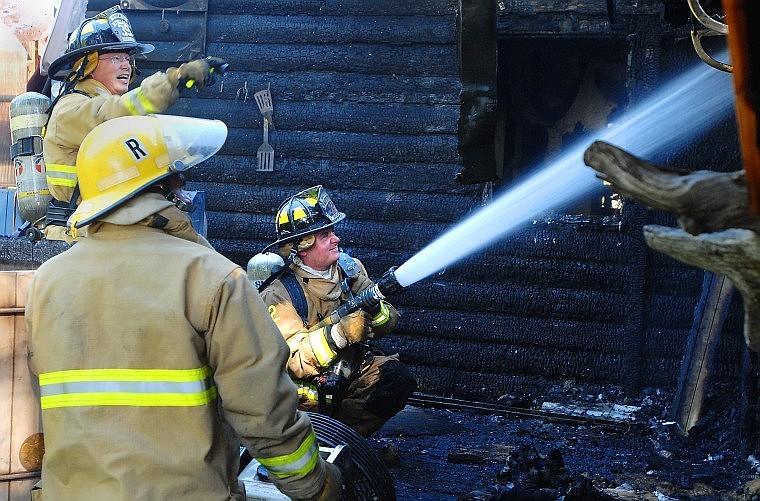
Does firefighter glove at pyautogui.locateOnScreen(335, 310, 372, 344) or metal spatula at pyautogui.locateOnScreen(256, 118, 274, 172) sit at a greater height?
metal spatula at pyautogui.locateOnScreen(256, 118, 274, 172)

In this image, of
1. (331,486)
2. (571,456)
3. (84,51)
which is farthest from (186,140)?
(571,456)

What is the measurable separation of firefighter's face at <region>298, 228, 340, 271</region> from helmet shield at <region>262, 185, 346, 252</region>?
7 cm

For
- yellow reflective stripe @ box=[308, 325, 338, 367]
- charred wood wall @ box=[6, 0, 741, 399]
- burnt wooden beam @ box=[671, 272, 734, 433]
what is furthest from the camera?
charred wood wall @ box=[6, 0, 741, 399]

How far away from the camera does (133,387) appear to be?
9.82 ft

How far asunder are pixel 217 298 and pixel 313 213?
3.16m

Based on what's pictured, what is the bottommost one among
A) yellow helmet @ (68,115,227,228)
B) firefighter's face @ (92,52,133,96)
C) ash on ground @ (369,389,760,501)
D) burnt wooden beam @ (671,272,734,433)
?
ash on ground @ (369,389,760,501)

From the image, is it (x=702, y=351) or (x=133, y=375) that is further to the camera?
(x=702, y=351)

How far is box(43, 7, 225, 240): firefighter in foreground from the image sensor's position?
217 inches

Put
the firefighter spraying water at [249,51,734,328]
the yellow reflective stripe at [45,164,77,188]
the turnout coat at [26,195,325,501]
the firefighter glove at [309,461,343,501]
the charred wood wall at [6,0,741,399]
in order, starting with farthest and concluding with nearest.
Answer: the charred wood wall at [6,0,741,399] < the firefighter spraying water at [249,51,734,328] < the yellow reflective stripe at [45,164,77,188] < the firefighter glove at [309,461,343,501] < the turnout coat at [26,195,325,501]

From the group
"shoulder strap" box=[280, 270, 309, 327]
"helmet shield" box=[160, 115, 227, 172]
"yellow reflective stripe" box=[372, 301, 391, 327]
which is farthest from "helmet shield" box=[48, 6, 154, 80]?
"helmet shield" box=[160, 115, 227, 172]

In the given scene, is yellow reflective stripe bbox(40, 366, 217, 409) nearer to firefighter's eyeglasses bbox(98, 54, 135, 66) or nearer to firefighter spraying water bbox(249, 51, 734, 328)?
firefighter's eyeglasses bbox(98, 54, 135, 66)

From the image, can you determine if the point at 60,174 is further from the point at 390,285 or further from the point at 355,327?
the point at 390,285

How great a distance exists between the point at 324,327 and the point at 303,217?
0.83 m

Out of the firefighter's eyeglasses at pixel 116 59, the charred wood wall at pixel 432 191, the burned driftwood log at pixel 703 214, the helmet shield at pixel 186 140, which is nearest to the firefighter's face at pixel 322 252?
the firefighter's eyeglasses at pixel 116 59
